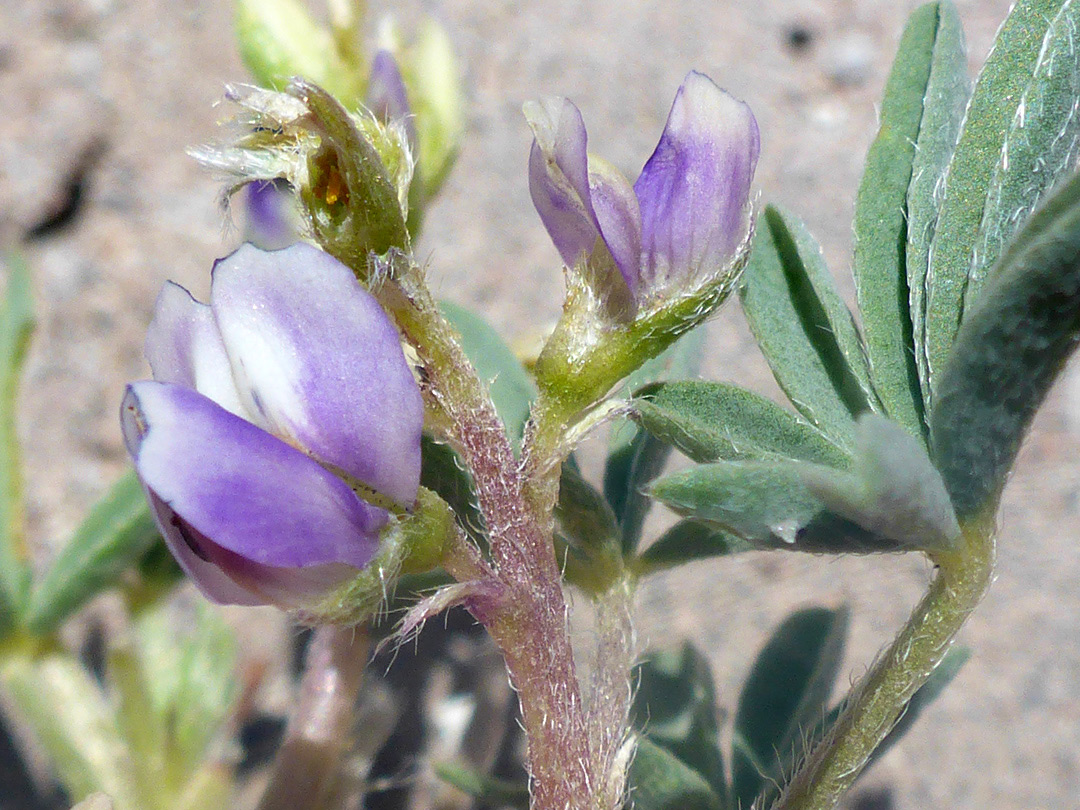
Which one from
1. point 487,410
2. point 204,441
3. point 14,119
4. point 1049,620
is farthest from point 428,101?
point 1049,620

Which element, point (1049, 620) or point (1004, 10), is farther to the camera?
point (1004, 10)

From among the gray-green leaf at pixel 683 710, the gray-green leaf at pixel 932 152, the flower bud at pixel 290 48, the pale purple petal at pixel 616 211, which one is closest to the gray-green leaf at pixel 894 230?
the gray-green leaf at pixel 932 152

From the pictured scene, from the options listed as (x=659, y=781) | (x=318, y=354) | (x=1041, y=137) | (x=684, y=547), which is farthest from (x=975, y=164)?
(x=659, y=781)

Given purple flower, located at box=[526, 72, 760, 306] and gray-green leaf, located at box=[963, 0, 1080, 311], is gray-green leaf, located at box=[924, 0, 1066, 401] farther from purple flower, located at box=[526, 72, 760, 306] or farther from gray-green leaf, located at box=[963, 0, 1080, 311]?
purple flower, located at box=[526, 72, 760, 306]

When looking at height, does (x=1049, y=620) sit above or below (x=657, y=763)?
below

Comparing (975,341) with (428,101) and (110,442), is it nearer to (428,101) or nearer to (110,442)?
(428,101)

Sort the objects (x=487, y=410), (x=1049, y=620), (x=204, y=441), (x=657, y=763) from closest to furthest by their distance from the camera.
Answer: (x=204, y=441)
(x=487, y=410)
(x=657, y=763)
(x=1049, y=620)

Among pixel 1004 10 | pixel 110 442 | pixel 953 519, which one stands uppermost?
pixel 1004 10

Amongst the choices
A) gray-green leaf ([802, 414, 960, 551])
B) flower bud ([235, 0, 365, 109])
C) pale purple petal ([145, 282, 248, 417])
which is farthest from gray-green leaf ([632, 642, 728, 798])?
flower bud ([235, 0, 365, 109])
